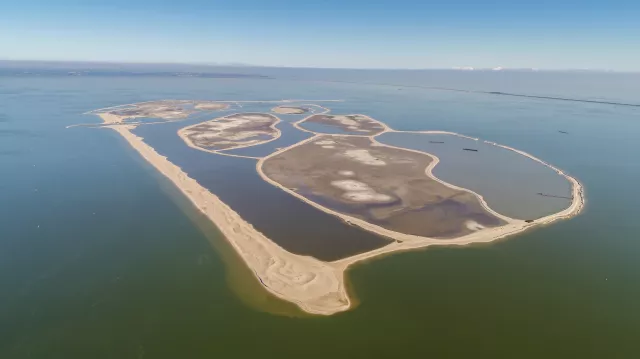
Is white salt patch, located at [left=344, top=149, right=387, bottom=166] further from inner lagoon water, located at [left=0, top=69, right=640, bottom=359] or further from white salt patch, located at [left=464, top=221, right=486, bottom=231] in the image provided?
inner lagoon water, located at [left=0, top=69, right=640, bottom=359]

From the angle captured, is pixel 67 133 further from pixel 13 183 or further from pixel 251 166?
pixel 251 166

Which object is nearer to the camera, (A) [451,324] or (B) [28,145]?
(A) [451,324]

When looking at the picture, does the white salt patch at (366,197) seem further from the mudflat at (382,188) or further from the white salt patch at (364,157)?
the white salt patch at (364,157)

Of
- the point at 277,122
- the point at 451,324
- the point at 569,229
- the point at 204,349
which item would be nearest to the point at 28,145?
the point at 277,122

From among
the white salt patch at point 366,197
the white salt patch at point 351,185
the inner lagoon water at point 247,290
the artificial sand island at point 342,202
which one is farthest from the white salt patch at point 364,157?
the inner lagoon water at point 247,290

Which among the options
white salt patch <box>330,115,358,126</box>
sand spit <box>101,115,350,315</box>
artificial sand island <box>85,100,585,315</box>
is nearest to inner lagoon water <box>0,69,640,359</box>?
sand spit <box>101,115,350,315</box>
